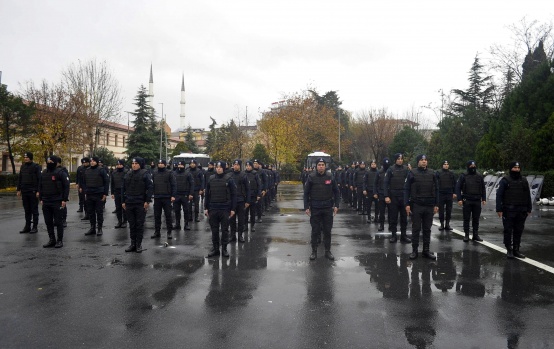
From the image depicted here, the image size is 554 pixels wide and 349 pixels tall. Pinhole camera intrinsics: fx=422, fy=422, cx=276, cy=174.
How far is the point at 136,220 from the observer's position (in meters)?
9.05

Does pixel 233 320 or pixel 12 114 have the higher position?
pixel 12 114

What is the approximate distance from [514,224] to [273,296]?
5.39 m

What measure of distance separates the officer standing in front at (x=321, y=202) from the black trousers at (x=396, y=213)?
246 cm

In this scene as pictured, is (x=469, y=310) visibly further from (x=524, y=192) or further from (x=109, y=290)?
(x=109, y=290)

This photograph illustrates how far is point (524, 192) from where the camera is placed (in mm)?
8305

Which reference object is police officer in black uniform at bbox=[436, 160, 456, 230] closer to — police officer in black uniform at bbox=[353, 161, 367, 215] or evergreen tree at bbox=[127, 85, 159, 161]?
police officer in black uniform at bbox=[353, 161, 367, 215]

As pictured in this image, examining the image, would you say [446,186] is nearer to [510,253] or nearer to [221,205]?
[510,253]

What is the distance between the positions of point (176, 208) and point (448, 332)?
30.5 ft

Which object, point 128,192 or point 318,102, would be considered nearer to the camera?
point 128,192

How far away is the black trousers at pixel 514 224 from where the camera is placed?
27.2 ft

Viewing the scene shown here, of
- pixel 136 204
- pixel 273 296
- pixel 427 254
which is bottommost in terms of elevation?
pixel 273 296

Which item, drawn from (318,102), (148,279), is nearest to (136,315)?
(148,279)

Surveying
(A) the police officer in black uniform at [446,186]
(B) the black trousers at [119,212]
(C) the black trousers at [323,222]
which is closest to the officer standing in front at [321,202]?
(C) the black trousers at [323,222]

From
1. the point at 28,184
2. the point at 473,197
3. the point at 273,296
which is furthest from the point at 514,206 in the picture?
the point at 28,184
